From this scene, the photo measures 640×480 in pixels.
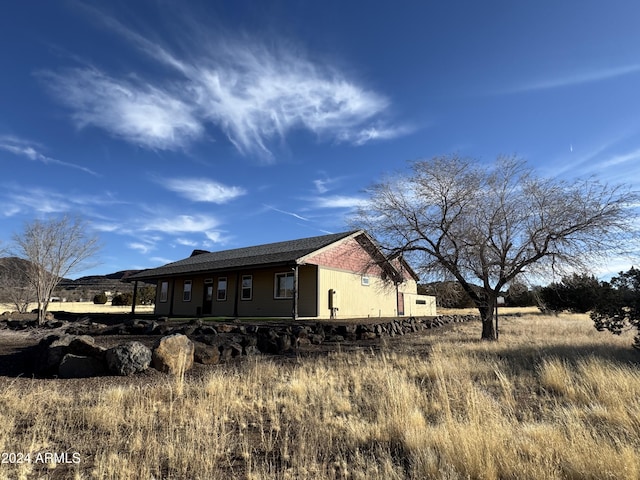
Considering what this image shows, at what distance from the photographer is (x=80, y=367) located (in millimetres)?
7859

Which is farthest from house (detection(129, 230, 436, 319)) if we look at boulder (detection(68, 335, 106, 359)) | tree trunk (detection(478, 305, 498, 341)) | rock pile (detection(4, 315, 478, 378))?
boulder (detection(68, 335, 106, 359))

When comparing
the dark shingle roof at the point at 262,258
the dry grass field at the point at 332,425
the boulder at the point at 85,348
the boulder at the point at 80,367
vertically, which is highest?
the dark shingle roof at the point at 262,258

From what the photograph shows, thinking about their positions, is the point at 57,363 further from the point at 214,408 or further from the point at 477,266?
the point at 477,266

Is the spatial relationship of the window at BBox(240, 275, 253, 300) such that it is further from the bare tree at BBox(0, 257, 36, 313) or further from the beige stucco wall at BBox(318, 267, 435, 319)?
the bare tree at BBox(0, 257, 36, 313)

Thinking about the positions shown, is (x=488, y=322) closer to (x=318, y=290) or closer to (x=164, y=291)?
(x=318, y=290)

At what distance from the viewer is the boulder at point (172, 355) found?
8.21 metres

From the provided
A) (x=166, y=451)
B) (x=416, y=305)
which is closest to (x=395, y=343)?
(x=166, y=451)

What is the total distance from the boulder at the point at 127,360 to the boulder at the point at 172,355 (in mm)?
226

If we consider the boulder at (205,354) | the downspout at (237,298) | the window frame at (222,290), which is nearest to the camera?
the boulder at (205,354)

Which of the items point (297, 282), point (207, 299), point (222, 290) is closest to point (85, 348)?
point (297, 282)

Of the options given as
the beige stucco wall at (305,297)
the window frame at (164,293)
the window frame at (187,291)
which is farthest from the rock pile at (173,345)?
the window frame at (164,293)

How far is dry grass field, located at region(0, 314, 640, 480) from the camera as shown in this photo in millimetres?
3600

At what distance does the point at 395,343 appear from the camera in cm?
1409

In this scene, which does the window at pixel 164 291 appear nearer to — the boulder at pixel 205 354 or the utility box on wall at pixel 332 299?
the utility box on wall at pixel 332 299
